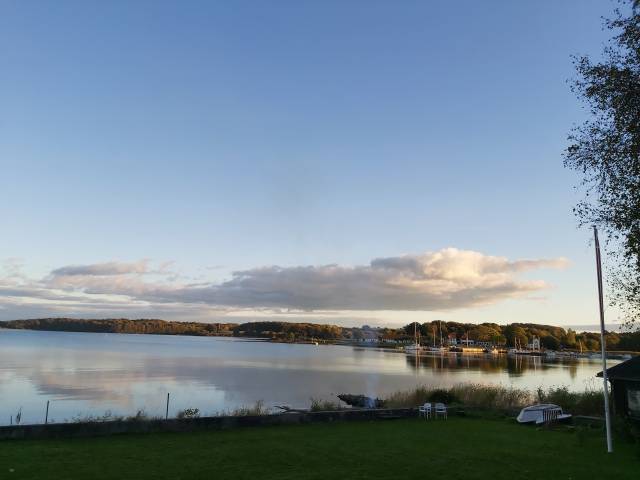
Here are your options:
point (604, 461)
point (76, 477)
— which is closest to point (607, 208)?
point (604, 461)

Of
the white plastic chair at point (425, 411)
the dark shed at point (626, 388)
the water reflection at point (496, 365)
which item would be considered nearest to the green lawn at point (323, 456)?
the dark shed at point (626, 388)

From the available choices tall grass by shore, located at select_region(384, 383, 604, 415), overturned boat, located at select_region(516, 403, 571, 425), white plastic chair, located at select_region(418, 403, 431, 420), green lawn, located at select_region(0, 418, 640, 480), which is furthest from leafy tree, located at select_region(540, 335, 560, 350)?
green lawn, located at select_region(0, 418, 640, 480)

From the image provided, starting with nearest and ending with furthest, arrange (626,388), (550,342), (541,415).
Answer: (626,388), (541,415), (550,342)

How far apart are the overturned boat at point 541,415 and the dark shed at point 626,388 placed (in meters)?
2.16

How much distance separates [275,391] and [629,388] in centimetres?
3584

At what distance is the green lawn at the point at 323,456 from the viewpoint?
10.9m

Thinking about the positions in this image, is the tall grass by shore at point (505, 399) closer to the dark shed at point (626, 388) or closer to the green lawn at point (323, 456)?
the dark shed at point (626, 388)

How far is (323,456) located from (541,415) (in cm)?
997

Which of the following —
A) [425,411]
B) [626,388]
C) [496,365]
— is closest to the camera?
[626,388]

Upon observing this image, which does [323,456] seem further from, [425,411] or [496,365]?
[496,365]

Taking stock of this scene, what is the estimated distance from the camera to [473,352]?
171250 mm

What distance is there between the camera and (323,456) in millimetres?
12656

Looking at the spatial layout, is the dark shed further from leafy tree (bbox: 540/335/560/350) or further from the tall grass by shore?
leafy tree (bbox: 540/335/560/350)

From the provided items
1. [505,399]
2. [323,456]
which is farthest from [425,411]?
[323,456]
